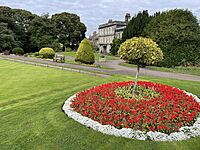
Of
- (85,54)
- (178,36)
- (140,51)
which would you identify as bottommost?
(85,54)

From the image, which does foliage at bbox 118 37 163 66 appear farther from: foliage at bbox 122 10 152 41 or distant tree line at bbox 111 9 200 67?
foliage at bbox 122 10 152 41

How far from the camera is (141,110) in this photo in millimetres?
6551

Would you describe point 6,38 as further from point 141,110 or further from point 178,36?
point 141,110

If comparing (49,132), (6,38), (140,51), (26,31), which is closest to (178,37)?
(140,51)

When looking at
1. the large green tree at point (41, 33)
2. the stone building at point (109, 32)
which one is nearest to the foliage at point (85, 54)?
the large green tree at point (41, 33)

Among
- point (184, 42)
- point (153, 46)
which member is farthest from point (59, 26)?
point (153, 46)

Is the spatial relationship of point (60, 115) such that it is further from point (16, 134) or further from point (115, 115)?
point (115, 115)

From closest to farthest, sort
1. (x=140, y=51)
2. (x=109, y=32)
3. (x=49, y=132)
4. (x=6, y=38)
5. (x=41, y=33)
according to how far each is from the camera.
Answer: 1. (x=49, y=132)
2. (x=140, y=51)
3. (x=6, y=38)
4. (x=41, y=33)
5. (x=109, y=32)

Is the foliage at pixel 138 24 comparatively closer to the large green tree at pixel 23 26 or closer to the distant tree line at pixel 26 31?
the distant tree line at pixel 26 31

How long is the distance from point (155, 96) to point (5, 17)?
51.9 m

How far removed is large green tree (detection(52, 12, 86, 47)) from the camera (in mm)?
64750

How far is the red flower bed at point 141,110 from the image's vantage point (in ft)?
19.6

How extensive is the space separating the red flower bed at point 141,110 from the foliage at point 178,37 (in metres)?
19.4

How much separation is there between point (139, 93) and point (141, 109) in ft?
6.20
